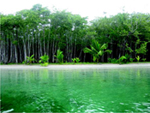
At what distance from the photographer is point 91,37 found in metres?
22.3

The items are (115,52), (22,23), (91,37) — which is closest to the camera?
(22,23)

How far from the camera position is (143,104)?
3.89 m

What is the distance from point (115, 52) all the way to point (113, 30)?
18.6ft

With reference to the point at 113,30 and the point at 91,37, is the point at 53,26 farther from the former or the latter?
the point at 113,30

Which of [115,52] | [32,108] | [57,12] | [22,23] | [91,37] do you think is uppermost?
[57,12]

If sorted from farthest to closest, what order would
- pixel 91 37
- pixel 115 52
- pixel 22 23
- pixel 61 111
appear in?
pixel 115 52 < pixel 91 37 < pixel 22 23 < pixel 61 111

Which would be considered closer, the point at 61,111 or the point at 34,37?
the point at 61,111

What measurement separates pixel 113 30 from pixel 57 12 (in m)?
8.18

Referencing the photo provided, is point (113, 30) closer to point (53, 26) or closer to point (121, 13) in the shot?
point (121, 13)

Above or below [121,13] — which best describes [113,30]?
below

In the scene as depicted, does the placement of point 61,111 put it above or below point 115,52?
below

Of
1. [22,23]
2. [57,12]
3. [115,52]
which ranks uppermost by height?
[57,12]

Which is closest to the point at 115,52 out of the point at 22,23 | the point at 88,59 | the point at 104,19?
the point at 88,59

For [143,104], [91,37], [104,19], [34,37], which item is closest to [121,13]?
[104,19]
